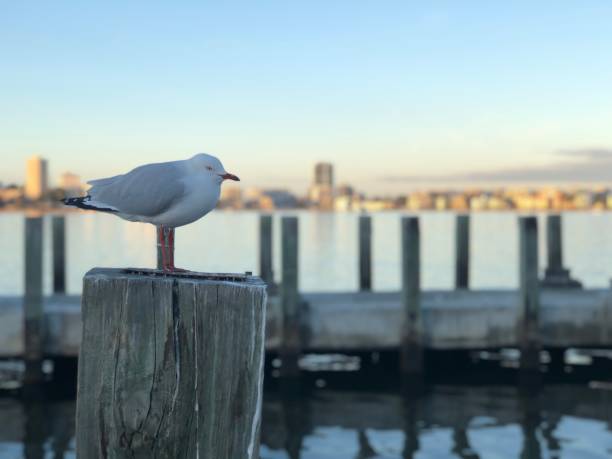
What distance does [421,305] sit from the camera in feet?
44.3

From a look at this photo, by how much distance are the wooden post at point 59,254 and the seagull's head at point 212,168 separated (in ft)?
44.7

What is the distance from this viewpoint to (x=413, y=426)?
11.8 meters

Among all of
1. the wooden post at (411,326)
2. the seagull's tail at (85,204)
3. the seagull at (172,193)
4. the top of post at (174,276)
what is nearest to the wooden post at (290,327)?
the wooden post at (411,326)

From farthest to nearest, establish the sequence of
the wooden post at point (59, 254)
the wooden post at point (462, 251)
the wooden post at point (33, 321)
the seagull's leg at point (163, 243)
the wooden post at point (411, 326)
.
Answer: the wooden post at point (462, 251) < the wooden post at point (59, 254) < the wooden post at point (411, 326) < the wooden post at point (33, 321) < the seagull's leg at point (163, 243)

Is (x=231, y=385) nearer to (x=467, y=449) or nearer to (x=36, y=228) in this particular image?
(x=467, y=449)

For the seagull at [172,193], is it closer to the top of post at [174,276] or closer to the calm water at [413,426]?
the top of post at [174,276]

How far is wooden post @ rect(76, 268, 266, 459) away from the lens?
275 centimetres

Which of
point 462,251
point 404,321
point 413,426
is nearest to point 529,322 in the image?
point 404,321

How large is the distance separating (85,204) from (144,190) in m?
0.40

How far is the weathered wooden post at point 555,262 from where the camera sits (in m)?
16.2

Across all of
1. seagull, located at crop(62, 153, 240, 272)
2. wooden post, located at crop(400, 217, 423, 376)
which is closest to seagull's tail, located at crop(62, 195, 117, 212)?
seagull, located at crop(62, 153, 240, 272)

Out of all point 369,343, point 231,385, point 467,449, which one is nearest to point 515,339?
point 369,343

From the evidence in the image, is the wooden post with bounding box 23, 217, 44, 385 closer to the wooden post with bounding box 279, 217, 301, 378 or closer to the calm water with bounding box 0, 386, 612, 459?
the calm water with bounding box 0, 386, 612, 459

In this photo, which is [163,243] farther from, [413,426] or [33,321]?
[33,321]
